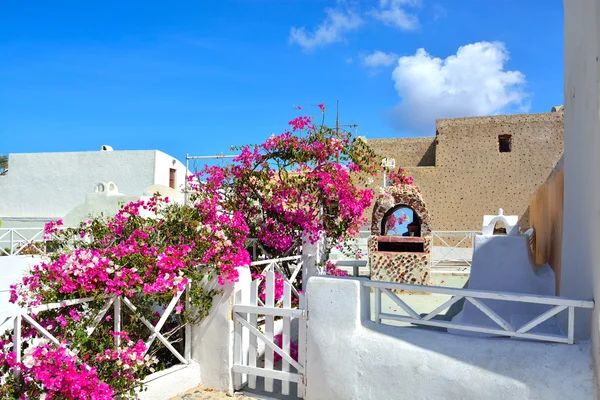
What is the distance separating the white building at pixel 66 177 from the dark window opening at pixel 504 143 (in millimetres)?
14906

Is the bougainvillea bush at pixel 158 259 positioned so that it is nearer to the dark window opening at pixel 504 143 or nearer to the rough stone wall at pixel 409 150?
the dark window opening at pixel 504 143

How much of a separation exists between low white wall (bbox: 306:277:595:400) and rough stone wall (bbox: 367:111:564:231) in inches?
687

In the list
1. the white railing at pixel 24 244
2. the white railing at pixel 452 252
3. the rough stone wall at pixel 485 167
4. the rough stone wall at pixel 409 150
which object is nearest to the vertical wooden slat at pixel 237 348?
the white railing at pixel 24 244

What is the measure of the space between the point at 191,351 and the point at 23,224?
811 inches

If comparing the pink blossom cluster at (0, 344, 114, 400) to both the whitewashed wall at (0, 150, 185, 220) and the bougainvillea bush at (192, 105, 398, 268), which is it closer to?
the bougainvillea bush at (192, 105, 398, 268)

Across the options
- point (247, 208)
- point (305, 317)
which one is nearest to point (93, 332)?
point (305, 317)

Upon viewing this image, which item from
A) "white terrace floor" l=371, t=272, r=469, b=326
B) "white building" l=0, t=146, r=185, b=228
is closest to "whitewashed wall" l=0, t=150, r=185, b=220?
"white building" l=0, t=146, r=185, b=228

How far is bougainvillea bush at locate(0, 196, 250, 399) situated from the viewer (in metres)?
3.21

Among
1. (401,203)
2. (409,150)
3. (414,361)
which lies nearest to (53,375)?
(414,361)

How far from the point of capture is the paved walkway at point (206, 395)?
425cm

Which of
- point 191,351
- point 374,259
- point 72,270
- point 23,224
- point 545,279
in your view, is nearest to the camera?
point 72,270

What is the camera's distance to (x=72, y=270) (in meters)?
3.54

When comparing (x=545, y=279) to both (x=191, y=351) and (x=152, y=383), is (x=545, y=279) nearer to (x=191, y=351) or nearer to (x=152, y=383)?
(x=191, y=351)

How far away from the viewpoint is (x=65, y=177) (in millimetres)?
22781
